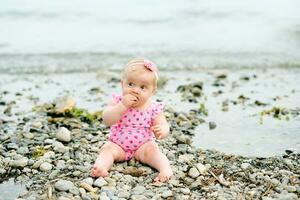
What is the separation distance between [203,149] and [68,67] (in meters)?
6.31

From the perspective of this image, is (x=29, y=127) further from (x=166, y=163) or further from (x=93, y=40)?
(x=93, y=40)

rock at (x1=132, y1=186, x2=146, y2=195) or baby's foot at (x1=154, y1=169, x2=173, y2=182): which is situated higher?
baby's foot at (x1=154, y1=169, x2=173, y2=182)

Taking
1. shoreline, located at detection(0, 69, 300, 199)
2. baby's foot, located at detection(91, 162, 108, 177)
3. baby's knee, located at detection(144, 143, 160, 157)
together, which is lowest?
shoreline, located at detection(0, 69, 300, 199)

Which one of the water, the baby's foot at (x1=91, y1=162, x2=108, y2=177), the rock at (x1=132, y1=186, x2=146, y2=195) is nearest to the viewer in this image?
the rock at (x1=132, y1=186, x2=146, y2=195)

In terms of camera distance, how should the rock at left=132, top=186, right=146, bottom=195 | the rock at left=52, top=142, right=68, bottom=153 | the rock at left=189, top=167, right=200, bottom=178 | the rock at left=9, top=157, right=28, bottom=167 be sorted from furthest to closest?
the rock at left=52, top=142, right=68, bottom=153 → the rock at left=9, top=157, right=28, bottom=167 → the rock at left=189, top=167, right=200, bottom=178 → the rock at left=132, top=186, right=146, bottom=195

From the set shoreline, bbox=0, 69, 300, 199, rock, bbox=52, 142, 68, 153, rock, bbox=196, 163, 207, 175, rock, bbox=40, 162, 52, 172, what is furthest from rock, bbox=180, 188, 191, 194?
rock, bbox=52, 142, 68, 153

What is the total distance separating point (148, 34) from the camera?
48.3ft

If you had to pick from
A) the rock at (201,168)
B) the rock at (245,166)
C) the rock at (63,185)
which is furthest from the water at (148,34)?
the rock at (63,185)

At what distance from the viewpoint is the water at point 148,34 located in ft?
40.1

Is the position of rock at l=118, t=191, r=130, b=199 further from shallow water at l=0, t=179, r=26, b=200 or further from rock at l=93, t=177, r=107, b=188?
shallow water at l=0, t=179, r=26, b=200

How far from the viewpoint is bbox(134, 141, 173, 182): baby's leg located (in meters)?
4.95

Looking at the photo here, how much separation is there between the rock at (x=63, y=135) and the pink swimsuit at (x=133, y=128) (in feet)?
2.89

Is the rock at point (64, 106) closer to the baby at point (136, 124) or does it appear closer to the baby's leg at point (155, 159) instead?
the baby at point (136, 124)

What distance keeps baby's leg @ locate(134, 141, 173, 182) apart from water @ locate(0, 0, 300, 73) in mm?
6418
